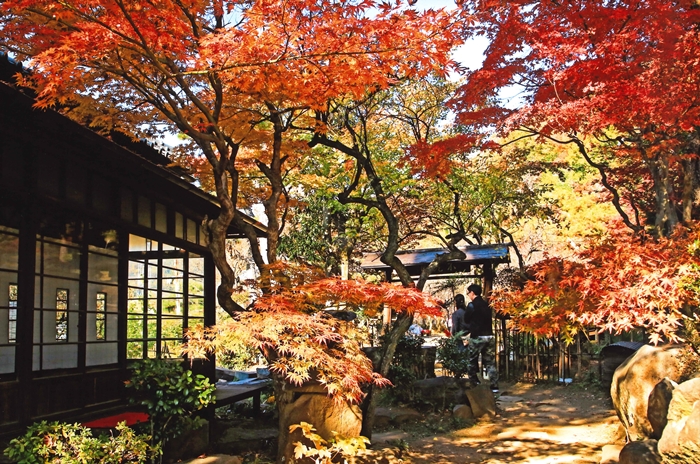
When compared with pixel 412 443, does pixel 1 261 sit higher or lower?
higher

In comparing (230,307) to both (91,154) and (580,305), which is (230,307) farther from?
(580,305)

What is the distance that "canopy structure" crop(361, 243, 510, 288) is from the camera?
13961 millimetres

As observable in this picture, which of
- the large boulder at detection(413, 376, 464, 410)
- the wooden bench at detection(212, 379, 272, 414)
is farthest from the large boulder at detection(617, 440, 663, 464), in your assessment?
the wooden bench at detection(212, 379, 272, 414)

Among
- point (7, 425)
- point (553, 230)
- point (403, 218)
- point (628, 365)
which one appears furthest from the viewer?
point (553, 230)

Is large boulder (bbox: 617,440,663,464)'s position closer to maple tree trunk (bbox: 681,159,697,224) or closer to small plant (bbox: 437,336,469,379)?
maple tree trunk (bbox: 681,159,697,224)

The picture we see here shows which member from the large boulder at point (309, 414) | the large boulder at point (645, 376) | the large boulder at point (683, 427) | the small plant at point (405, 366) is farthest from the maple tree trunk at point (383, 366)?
the large boulder at point (683, 427)

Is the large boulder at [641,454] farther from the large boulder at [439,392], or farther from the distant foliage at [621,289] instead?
the large boulder at [439,392]

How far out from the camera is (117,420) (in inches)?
265

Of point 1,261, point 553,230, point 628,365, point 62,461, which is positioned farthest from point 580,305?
point 553,230

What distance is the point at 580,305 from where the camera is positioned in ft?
22.1

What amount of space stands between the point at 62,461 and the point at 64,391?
186cm

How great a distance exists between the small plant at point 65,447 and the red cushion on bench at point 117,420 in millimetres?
875

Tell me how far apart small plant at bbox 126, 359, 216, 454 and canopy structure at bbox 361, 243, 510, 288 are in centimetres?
762

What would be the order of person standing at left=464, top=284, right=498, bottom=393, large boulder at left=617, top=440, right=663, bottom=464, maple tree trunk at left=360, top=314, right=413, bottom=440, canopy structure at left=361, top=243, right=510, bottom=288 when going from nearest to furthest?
large boulder at left=617, top=440, right=663, bottom=464 < maple tree trunk at left=360, top=314, right=413, bottom=440 < person standing at left=464, top=284, right=498, bottom=393 < canopy structure at left=361, top=243, right=510, bottom=288
